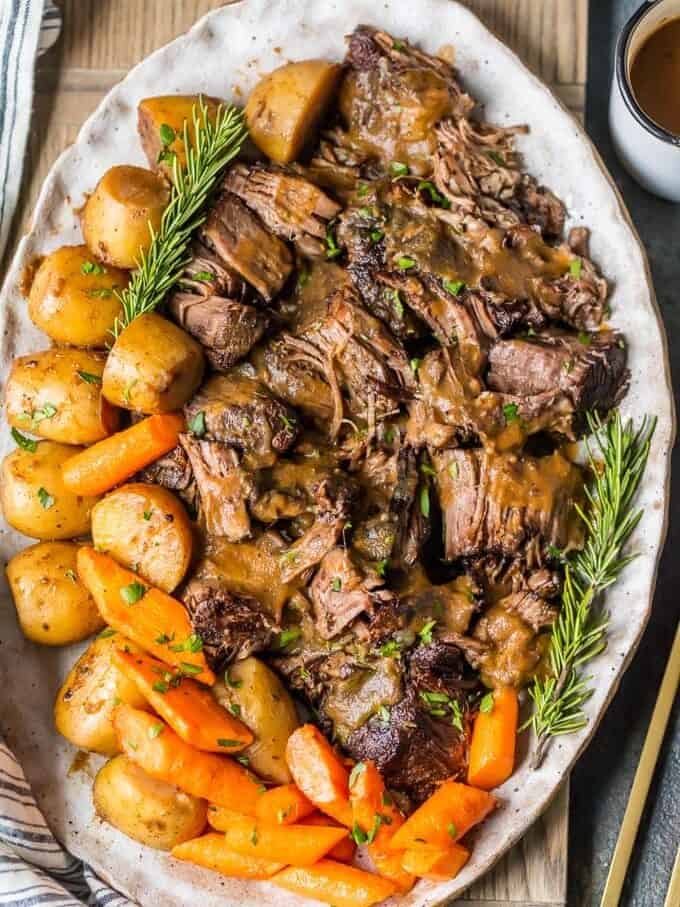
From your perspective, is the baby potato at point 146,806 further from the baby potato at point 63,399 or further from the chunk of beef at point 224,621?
the baby potato at point 63,399

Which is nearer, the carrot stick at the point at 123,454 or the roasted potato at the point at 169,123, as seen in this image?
the carrot stick at the point at 123,454

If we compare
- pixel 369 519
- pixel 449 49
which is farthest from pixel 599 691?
pixel 449 49

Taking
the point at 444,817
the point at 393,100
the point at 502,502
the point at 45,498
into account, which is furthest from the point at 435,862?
the point at 393,100

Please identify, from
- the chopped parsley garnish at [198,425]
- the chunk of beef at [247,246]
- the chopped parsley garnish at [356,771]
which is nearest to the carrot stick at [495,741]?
the chopped parsley garnish at [356,771]

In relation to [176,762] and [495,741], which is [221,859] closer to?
[176,762]

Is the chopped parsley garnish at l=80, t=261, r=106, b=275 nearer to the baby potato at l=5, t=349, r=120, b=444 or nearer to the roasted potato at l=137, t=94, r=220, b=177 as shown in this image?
the baby potato at l=5, t=349, r=120, b=444

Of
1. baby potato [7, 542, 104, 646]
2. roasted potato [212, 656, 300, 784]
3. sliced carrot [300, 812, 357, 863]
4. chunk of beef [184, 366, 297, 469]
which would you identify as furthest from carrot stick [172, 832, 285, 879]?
chunk of beef [184, 366, 297, 469]

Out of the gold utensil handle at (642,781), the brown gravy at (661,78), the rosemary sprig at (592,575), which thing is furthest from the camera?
the brown gravy at (661,78)
